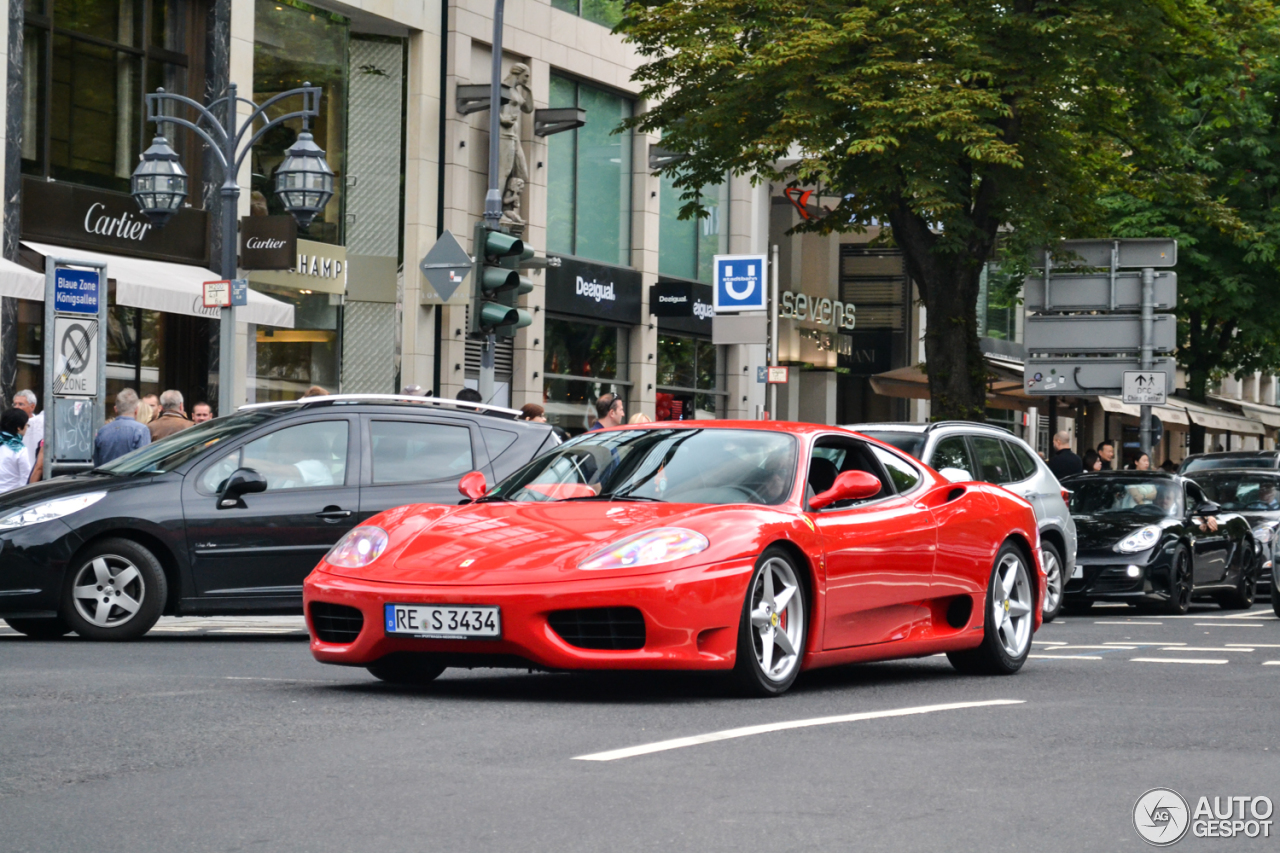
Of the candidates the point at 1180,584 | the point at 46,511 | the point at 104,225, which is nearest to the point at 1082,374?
the point at 1180,584

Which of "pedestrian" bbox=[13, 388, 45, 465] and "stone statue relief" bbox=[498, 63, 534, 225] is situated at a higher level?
"stone statue relief" bbox=[498, 63, 534, 225]

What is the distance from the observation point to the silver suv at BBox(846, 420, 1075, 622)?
628 inches

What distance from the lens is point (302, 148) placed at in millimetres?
21422

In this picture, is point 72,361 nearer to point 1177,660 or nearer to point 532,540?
point 1177,660

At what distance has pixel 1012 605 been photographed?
1084 cm

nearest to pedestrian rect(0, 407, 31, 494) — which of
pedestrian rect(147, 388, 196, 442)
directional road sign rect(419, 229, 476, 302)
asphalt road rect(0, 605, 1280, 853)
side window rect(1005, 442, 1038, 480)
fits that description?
pedestrian rect(147, 388, 196, 442)

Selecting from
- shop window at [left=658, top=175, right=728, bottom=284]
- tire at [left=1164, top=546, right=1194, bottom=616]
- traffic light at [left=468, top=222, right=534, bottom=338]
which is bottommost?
tire at [left=1164, top=546, right=1194, bottom=616]

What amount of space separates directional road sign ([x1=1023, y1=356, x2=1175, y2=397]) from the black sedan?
22.7 ft

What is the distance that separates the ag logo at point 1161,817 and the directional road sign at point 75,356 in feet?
42.5

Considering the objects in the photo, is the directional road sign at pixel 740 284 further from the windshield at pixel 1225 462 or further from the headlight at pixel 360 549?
the headlight at pixel 360 549

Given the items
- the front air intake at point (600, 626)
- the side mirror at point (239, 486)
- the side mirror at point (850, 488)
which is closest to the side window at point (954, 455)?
the side mirror at point (239, 486)

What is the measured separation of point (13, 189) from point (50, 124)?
1313 mm

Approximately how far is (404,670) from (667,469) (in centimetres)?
150

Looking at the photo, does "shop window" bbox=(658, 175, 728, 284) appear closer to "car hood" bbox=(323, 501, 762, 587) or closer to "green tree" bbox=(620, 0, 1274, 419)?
"green tree" bbox=(620, 0, 1274, 419)
